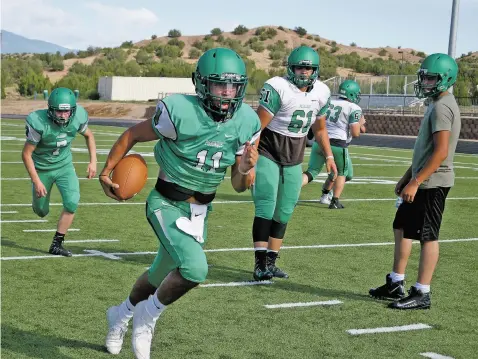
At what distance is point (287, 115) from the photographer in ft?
22.2

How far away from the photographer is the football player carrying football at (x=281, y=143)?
670cm

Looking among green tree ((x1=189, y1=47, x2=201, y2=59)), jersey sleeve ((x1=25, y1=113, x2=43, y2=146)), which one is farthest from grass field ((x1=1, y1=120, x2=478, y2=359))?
green tree ((x1=189, y1=47, x2=201, y2=59))

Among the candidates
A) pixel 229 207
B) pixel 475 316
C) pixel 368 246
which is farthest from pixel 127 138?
pixel 229 207

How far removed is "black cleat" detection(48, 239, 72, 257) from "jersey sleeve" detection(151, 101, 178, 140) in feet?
10.9

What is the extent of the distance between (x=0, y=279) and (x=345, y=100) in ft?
21.2

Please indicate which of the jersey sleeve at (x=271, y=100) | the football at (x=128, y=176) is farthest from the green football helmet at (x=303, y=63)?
the football at (x=128, y=176)

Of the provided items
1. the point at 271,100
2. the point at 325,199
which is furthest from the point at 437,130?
the point at 325,199

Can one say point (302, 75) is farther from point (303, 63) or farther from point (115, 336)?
point (115, 336)

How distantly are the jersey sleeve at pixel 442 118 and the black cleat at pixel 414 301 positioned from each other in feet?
3.93

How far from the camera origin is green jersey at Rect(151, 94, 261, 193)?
446 centimetres

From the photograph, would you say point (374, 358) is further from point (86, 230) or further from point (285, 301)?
point (86, 230)

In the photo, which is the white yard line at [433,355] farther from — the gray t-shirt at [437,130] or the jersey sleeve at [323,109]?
the jersey sleeve at [323,109]

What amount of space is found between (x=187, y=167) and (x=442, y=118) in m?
2.09

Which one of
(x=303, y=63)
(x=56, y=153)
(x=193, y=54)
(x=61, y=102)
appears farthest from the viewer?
(x=193, y=54)
